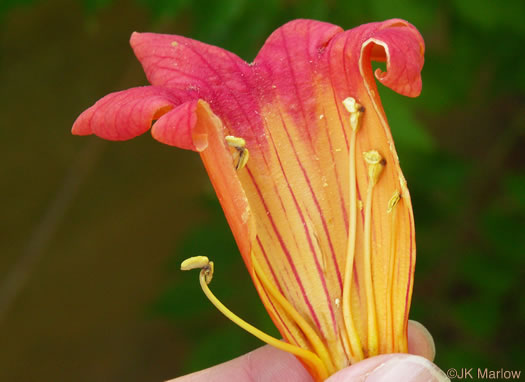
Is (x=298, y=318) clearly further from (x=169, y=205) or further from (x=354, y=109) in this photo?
(x=169, y=205)

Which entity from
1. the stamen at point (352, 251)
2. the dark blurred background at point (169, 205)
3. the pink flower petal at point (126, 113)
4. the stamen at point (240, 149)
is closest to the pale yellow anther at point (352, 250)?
the stamen at point (352, 251)

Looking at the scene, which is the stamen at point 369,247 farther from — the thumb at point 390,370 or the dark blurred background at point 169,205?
the dark blurred background at point 169,205

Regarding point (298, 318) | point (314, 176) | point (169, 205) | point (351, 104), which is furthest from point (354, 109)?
point (169, 205)

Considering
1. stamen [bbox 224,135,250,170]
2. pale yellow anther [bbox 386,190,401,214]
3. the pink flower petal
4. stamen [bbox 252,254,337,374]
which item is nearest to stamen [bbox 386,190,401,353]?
pale yellow anther [bbox 386,190,401,214]

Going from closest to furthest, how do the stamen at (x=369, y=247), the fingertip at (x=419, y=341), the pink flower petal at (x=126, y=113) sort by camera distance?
the pink flower petal at (x=126, y=113) < the stamen at (x=369, y=247) < the fingertip at (x=419, y=341)

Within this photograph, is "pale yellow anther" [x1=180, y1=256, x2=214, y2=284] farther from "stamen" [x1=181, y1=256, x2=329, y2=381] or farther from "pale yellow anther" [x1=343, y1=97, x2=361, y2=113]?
"pale yellow anther" [x1=343, y1=97, x2=361, y2=113]
